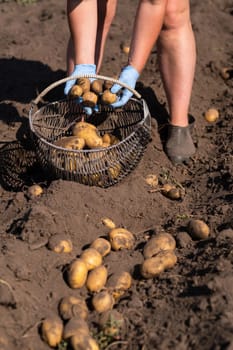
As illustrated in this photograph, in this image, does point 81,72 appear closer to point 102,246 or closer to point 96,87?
point 96,87

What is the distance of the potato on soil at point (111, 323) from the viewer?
7.68 feet

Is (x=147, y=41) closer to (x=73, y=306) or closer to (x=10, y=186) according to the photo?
(x=10, y=186)

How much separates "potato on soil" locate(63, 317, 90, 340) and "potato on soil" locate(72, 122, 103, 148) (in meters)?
1.10

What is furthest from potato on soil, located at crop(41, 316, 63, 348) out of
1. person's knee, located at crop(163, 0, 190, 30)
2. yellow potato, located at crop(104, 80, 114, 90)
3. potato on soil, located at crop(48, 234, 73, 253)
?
person's knee, located at crop(163, 0, 190, 30)

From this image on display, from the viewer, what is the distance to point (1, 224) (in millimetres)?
2998

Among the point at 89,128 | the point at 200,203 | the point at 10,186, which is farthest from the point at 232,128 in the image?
the point at 10,186

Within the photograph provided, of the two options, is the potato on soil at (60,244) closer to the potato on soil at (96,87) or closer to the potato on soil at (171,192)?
the potato on soil at (171,192)

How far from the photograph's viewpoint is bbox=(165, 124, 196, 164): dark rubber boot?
12.0 feet

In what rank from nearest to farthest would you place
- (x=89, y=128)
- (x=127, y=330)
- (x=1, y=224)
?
(x=127, y=330)
(x=1, y=224)
(x=89, y=128)

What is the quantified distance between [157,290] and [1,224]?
0.90m

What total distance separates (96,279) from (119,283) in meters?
0.10

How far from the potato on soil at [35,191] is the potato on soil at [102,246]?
508 mm

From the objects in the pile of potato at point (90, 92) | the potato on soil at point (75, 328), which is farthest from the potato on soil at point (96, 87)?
the potato on soil at point (75, 328)

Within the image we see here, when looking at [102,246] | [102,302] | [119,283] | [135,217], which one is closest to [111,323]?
[102,302]
